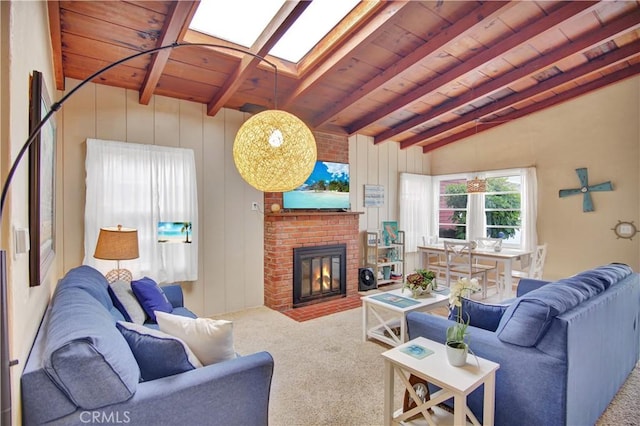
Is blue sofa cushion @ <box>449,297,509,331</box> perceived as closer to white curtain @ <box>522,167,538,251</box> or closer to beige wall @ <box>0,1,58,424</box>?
beige wall @ <box>0,1,58,424</box>

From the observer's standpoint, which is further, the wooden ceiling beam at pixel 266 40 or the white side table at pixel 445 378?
the wooden ceiling beam at pixel 266 40

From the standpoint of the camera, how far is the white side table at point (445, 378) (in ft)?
4.92

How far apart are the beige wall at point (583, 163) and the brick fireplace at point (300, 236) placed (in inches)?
116

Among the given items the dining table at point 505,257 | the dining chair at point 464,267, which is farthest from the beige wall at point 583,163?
the dining chair at point 464,267

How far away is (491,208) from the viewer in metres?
5.77

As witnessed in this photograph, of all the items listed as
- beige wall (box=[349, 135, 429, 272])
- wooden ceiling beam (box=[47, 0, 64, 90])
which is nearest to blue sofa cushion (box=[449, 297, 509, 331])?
wooden ceiling beam (box=[47, 0, 64, 90])

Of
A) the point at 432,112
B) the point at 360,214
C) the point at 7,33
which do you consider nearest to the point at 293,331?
the point at 360,214

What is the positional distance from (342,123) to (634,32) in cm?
342

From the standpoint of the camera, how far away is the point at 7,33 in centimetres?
104

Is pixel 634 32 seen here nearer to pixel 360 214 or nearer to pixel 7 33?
pixel 360 214

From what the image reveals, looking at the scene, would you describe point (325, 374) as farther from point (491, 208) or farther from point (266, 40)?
point (491, 208)

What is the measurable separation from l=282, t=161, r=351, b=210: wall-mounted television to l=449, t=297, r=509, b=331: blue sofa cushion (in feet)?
8.98

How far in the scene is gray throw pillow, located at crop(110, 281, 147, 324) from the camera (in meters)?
2.32

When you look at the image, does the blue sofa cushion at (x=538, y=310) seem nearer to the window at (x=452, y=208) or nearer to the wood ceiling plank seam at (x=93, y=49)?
the wood ceiling plank seam at (x=93, y=49)
